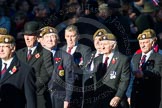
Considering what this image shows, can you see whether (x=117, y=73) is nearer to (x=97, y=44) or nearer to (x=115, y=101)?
(x=115, y=101)

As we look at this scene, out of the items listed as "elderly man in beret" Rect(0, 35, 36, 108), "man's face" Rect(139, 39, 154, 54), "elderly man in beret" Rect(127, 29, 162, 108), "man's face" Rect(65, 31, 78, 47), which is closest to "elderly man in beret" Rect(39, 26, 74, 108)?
"man's face" Rect(65, 31, 78, 47)

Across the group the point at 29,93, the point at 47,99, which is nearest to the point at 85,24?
the point at 47,99

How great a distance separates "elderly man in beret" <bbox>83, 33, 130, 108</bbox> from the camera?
14.4 metres

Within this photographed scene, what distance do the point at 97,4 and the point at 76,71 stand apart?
2942mm

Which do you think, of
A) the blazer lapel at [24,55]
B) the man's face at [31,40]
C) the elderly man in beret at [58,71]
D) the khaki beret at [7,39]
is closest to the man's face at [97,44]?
the elderly man in beret at [58,71]

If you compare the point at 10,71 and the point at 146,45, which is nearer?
the point at 10,71

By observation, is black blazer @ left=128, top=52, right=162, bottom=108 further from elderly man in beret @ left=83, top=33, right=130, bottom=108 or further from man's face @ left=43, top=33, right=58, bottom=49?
man's face @ left=43, top=33, right=58, bottom=49

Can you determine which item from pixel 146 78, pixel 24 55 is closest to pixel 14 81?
pixel 24 55

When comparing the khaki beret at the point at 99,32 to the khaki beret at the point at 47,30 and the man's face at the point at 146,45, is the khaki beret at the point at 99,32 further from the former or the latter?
the man's face at the point at 146,45

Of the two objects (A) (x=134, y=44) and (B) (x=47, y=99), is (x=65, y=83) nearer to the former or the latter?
(B) (x=47, y=99)

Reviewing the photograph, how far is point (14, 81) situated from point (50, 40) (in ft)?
7.95

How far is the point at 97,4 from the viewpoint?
17453mm

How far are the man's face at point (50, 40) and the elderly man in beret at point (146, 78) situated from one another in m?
1.64

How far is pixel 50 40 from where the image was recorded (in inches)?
574
